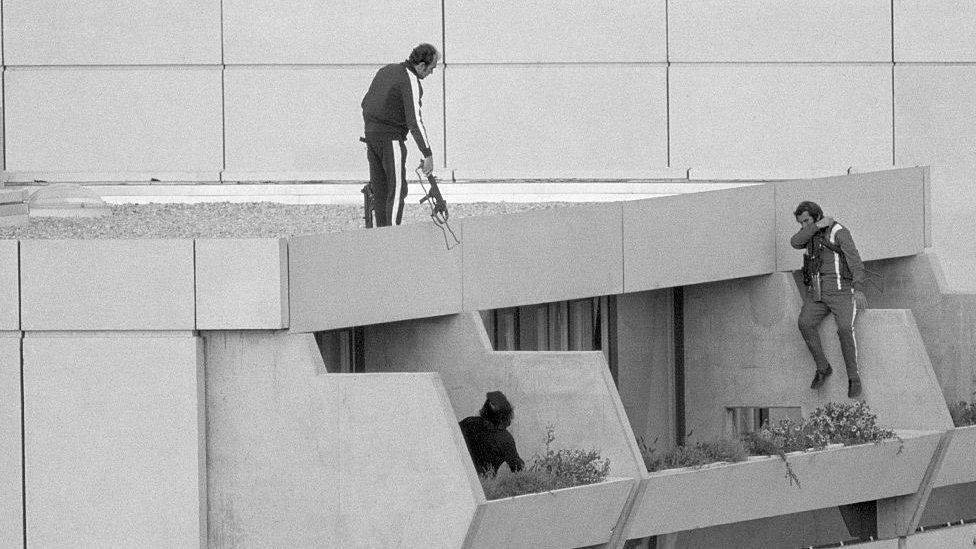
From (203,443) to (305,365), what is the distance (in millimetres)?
952

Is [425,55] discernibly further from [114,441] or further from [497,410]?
[114,441]

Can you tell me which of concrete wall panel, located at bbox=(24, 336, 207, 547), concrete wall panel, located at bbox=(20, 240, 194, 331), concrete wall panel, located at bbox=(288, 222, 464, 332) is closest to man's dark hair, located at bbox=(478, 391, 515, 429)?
concrete wall panel, located at bbox=(288, 222, 464, 332)

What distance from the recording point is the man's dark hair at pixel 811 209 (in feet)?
68.2

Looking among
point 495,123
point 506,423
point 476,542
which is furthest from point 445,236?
point 495,123

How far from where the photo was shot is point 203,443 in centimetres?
1691

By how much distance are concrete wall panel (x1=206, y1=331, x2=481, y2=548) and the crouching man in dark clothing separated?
3.90 feet

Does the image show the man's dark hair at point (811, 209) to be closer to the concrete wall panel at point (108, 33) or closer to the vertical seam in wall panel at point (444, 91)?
the vertical seam in wall panel at point (444, 91)

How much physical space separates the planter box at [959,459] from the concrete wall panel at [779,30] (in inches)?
255

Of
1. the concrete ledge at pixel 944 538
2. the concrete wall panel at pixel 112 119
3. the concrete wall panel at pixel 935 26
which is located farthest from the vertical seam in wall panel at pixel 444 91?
the concrete ledge at pixel 944 538

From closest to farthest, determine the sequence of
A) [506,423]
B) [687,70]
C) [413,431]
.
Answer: [413,431] < [506,423] < [687,70]

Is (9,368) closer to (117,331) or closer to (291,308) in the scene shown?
(117,331)

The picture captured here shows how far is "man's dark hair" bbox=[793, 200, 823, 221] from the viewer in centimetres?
2078

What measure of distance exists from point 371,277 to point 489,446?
1.57 m

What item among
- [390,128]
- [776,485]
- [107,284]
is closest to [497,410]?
[390,128]
